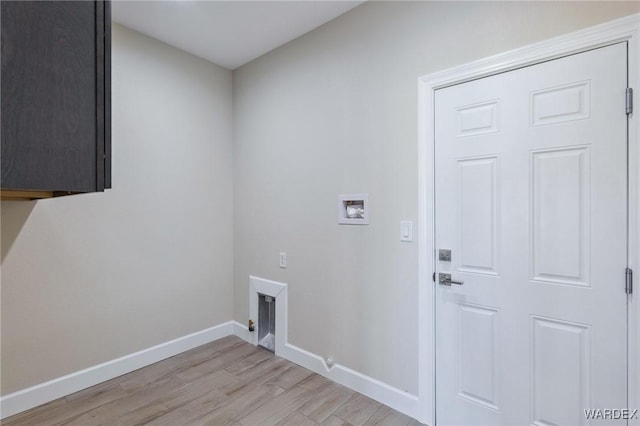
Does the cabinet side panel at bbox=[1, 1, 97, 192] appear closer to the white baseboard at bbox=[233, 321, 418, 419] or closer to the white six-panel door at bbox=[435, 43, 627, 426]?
the white six-panel door at bbox=[435, 43, 627, 426]

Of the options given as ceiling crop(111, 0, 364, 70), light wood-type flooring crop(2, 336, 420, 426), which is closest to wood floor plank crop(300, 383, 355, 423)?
light wood-type flooring crop(2, 336, 420, 426)

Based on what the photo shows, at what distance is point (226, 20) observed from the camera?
2428 millimetres

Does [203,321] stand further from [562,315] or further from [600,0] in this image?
[600,0]

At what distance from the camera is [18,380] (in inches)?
81.2

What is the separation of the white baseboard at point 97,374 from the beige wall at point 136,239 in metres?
0.05

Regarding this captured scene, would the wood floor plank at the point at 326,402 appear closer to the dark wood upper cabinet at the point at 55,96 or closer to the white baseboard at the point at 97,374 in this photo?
the white baseboard at the point at 97,374

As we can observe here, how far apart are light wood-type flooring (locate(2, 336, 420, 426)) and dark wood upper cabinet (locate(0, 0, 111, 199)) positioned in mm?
1893

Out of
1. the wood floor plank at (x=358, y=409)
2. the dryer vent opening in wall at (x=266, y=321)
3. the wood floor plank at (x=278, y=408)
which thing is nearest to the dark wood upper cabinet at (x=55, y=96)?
the wood floor plank at (x=278, y=408)

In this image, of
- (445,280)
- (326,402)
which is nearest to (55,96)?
(445,280)

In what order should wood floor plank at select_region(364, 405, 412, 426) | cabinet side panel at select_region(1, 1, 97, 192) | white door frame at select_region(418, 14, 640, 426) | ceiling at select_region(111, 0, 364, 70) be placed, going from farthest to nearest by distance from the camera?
ceiling at select_region(111, 0, 364, 70), wood floor plank at select_region(364, 405, 412, 426), white door frame at select_region(418, 14, 640, 426), cabinet side panel at select_region(1, 1, 97, 192)

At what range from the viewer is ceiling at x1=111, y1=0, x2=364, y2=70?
2.26 meters

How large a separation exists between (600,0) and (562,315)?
146 centimetres

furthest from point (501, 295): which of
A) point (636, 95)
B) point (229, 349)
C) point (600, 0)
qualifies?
point (229, 349)

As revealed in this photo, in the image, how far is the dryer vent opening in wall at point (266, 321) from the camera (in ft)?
9.78
